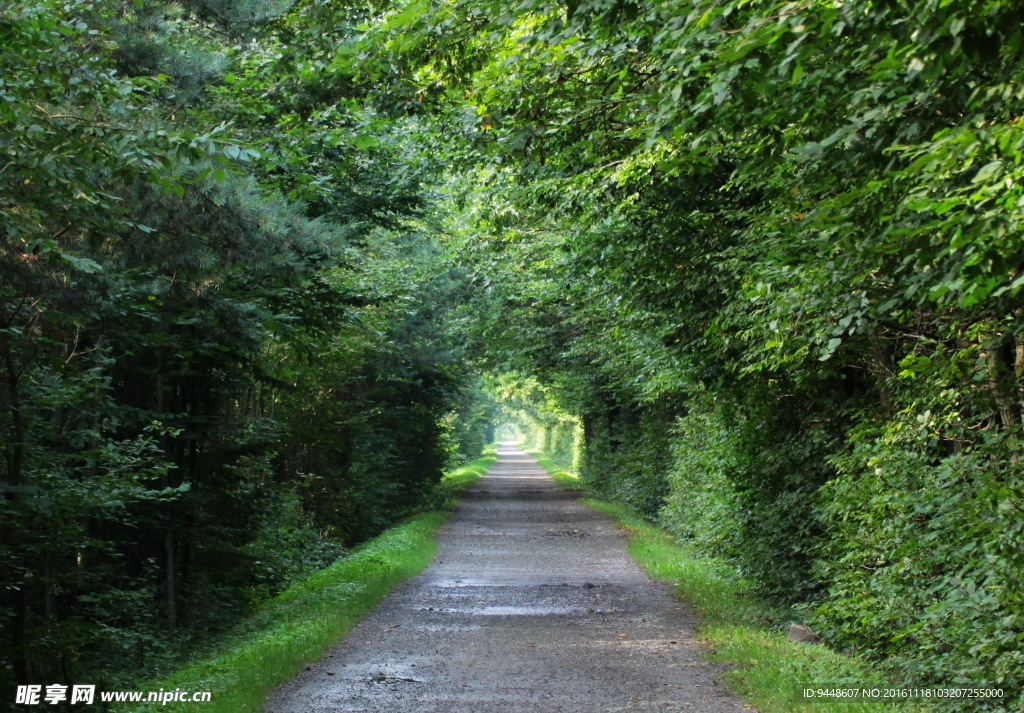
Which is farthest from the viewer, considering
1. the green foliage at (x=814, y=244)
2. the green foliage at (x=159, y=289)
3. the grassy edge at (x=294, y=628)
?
the grassy edge at (x=294, y=628)

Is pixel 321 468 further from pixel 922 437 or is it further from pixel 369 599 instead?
pixel 922 437

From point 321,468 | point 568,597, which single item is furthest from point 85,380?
point 321,468

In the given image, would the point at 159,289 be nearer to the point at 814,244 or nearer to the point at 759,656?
the point at 814,244

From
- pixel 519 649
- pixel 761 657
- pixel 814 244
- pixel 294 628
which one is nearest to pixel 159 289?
pixel 294 628

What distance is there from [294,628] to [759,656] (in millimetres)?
4763

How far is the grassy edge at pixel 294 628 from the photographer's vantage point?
707 centimetres

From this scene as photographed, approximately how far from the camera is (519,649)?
9.06 m

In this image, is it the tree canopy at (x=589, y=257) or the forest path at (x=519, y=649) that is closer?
the tree canopy at (x=589, y=257)

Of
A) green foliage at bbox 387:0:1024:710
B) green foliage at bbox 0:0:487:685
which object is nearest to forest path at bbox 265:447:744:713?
green foliage at bbox 387:0:1024:710

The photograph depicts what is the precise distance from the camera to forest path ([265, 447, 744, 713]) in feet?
23.3

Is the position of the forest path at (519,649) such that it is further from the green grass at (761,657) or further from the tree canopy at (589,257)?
the tree canopy at (589,257)

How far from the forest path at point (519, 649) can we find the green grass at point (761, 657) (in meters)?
0.24

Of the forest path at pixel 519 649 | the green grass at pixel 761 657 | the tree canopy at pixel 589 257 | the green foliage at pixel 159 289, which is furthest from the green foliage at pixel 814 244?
the green foliage at pixel 159 289

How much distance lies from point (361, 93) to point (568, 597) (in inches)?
276
